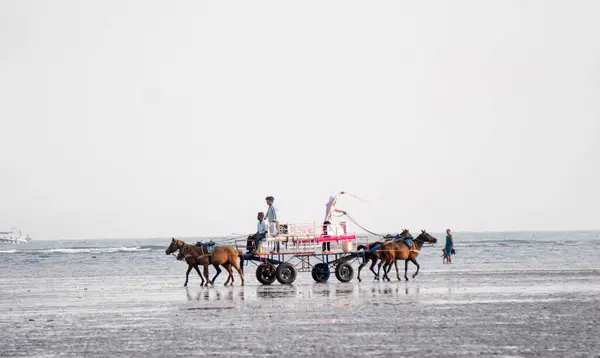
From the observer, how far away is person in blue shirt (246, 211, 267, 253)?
31.5 metres

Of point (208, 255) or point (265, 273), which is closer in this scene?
point (208, 255)

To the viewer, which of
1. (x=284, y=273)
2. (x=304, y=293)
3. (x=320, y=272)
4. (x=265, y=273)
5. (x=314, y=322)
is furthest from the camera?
(x=320, y=272)

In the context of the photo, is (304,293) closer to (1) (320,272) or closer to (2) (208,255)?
(2) (208,255)

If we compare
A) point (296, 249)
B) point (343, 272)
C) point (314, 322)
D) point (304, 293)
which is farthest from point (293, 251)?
point (314, 322)

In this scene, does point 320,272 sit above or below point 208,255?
below

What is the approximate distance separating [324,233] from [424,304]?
10379mm

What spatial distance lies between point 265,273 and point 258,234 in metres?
1.94

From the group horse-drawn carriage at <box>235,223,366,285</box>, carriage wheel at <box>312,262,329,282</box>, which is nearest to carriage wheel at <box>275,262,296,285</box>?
horse-drawn carriage at <box>235,223,366,285</box>

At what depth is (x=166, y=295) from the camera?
92.7 ft

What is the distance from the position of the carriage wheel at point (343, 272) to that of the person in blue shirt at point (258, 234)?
3.44m

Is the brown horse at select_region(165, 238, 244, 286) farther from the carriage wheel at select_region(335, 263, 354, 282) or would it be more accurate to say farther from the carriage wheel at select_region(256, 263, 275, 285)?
the carriage wheel at select_region(335, 263, 354, 282)

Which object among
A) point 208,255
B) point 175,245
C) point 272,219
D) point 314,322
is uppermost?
point 272,219

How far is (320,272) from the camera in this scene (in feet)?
111

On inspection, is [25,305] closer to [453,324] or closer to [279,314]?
[279,314]
